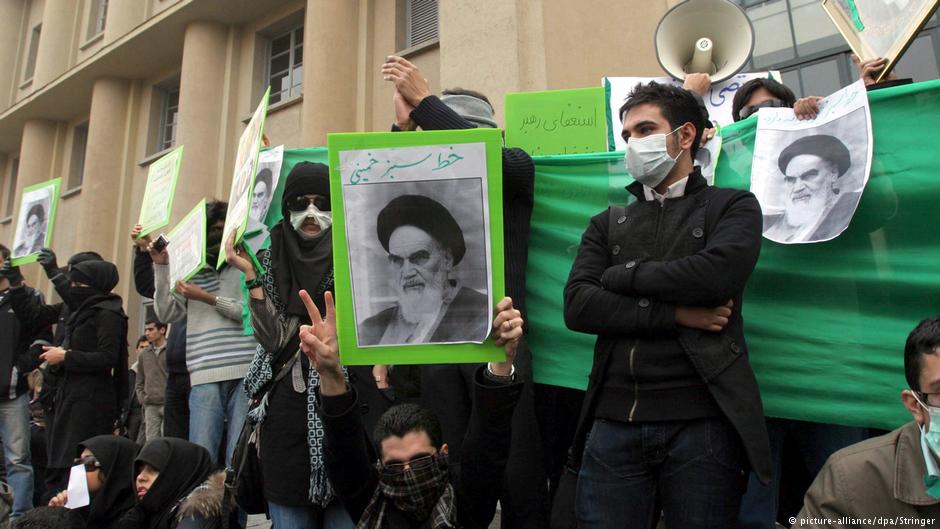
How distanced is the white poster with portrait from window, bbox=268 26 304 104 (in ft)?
32.1

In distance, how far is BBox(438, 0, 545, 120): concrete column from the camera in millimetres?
7078

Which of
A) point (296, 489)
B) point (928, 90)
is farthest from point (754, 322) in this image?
point (296, 489)

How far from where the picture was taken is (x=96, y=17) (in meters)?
15.7

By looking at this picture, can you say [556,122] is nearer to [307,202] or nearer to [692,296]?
[307,202]

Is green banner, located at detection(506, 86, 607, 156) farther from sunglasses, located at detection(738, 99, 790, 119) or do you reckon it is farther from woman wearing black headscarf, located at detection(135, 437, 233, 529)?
woman wearing black headscarf, located at detection(135, 437, 233, 529)

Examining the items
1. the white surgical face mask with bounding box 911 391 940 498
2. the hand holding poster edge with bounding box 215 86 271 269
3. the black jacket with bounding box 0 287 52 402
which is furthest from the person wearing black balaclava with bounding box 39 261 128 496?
the white surgical face mask with bounding box 911 391 940 498

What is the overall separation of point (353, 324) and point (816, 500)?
55.8 inches

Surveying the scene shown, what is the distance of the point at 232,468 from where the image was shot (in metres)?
2.84

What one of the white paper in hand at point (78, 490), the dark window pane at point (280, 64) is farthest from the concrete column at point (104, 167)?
the white paper in hand at point (78, 490)

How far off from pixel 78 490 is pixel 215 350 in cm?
95

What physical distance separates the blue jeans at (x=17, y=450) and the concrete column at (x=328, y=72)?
16.5ft

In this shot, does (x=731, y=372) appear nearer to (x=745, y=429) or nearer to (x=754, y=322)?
(x=745, y=429)

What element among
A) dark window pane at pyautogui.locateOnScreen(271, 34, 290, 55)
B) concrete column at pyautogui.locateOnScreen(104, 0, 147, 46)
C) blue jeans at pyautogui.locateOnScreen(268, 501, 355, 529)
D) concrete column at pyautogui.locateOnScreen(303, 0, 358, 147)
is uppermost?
concrete column at pyautogui.locateOnScreen(104, 0, 147, 46)

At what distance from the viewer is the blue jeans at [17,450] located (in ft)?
16.6
